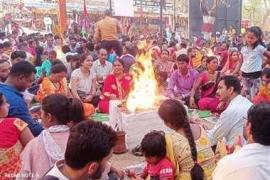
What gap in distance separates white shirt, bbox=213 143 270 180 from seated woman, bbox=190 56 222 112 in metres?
5.08

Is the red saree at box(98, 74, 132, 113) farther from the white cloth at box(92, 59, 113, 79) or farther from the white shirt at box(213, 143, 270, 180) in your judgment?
the white shirt at box(213, 143, 270, 180)

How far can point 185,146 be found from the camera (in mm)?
3137

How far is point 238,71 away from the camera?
28.1ft

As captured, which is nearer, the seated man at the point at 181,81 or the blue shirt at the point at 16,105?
the blue shirt at the point at 16,105

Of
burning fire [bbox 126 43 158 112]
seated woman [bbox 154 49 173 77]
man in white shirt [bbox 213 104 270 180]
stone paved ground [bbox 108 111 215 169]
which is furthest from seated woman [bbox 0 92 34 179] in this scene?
seated woman [bbox 154 49 173 77]

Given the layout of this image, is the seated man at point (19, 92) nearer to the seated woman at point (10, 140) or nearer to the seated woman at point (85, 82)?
the seated woman at point (10, 140)

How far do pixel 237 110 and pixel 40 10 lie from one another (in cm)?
2682

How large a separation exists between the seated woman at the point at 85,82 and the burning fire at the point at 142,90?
108 centimetres

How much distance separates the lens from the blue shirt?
12.1 ft

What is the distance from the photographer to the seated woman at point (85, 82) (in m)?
7.62

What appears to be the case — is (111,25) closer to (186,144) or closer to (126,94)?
(126,94)

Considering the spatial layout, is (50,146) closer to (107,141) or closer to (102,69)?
(107,141)

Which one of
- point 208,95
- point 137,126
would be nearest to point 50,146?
point 137,126

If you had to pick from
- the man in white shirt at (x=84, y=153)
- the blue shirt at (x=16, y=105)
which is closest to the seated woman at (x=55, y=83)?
the blue shirt at (x=16, y=105)
